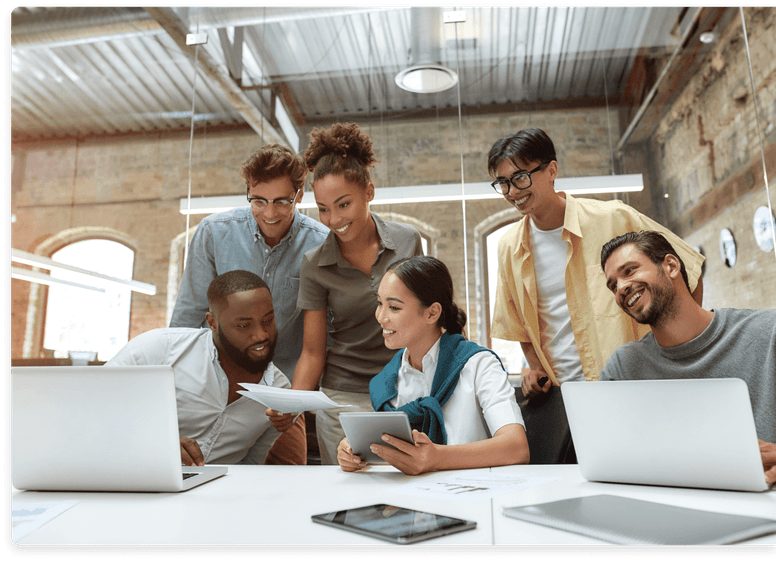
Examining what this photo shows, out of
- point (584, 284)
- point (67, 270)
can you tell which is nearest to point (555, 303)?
point (584, 284)

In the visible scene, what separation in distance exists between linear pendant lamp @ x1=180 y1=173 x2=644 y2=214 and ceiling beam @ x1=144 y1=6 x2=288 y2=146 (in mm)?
590

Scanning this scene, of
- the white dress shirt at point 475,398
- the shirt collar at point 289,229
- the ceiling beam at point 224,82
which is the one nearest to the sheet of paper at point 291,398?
the white dress shirt at point 475,398

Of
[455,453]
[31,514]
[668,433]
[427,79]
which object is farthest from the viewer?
[427,79]

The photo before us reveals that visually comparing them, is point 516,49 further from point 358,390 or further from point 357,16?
point 358,390

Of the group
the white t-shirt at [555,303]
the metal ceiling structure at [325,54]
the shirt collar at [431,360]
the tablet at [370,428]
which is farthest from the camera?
the metal ceiling structure at [325,54]

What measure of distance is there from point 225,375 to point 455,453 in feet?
4.01

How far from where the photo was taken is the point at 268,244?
9.09ft

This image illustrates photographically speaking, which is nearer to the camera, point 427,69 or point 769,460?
point 769,460

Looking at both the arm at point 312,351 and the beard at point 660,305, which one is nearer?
the beard at point 660,305

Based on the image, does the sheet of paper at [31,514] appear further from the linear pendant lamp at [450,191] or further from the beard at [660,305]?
the linear pendant lamp at [450,191]

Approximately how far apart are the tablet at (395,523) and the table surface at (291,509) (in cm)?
1

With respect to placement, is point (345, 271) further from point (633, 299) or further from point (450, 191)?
point (450, 191)

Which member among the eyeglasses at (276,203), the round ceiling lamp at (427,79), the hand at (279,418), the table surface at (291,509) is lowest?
the table surface at (291,509)

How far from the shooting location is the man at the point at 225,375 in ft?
7.08
